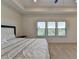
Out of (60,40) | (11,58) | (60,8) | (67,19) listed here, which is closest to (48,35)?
(60,40)

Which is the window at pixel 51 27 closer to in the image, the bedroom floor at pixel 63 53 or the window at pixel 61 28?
the window at pixel 61 28

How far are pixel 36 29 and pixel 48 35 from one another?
1.08m

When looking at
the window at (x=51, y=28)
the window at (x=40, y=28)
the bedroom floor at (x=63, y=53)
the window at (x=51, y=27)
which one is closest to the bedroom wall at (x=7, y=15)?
the bedroom floor at (x=63, y=53)

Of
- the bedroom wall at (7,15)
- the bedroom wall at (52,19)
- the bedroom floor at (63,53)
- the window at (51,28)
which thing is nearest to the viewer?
the bedroom floor at (63,53)

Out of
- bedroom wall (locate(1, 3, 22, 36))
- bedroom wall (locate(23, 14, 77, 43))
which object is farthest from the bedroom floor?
bedroom wall (locate(23, 14, 77, 43))

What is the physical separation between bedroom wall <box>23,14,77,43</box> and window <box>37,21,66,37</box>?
1.09 ft

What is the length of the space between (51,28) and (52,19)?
75 cm

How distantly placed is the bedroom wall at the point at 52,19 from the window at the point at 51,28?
33cm

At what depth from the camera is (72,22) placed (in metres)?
11.2

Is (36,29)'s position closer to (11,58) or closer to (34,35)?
(34,35)

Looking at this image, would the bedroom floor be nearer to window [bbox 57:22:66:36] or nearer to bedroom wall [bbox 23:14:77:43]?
bedroom wall [bbox 23:14:77:43]

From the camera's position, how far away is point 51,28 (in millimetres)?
11445

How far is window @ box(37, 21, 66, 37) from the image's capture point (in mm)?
11305

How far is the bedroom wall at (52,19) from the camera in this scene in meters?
11.2
